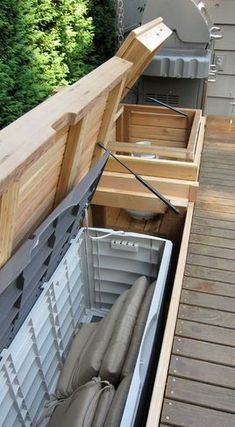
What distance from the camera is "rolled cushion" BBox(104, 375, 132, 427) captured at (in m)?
1.43

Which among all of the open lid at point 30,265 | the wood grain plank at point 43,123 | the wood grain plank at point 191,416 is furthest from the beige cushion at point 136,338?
the wood grain plank at point 43,123

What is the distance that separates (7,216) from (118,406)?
902mm

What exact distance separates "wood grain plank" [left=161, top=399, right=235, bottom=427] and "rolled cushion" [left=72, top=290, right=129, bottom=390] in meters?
0.44

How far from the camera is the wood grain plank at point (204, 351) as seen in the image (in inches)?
68.0

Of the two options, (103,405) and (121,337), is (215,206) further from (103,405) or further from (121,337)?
(103,405)

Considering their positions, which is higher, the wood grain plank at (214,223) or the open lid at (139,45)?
the open lid at (139,45)

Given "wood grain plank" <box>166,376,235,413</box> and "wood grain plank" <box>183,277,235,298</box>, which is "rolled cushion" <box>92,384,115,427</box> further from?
"wood grain plank" <box>183,277,235,298</box>

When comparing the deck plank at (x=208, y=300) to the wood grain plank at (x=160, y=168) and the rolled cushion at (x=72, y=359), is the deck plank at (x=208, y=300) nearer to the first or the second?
the rolled cushion at (x=72, y=359)

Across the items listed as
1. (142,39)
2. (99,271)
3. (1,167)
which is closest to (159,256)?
(99,271)

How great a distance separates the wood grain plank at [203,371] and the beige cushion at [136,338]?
18cm

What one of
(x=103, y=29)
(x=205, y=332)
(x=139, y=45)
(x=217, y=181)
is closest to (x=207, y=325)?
(x=205, y=332)

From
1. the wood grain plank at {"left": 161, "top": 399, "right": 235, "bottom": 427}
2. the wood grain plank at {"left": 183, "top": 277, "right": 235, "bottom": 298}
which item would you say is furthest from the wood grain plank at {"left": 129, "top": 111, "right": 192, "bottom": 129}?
the wood grain plank at {"left": 161, "top": 399, "right": 235, "bottom": 427}

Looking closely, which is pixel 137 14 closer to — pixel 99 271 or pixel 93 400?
pixel 99 271

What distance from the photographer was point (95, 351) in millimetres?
1930
